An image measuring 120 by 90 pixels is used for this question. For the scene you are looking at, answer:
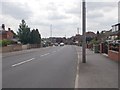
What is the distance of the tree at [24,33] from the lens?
Result: 81.1 metres

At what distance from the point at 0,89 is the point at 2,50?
3832cm

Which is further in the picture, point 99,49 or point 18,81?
point 99,49

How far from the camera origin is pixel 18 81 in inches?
497

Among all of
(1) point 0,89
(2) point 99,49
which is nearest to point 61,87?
(1) point 0,89

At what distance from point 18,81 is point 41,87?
1.79 metres

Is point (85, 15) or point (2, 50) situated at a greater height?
point (85, 15)

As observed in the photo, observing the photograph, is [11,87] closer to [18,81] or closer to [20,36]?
[18,81]

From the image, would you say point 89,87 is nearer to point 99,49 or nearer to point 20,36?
point 99,49

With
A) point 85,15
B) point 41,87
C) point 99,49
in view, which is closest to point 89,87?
point 41,87

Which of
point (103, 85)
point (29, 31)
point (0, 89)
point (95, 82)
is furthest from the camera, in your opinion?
point (29, 31)

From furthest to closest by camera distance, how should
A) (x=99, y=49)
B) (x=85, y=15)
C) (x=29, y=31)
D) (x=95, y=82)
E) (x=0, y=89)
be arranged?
(x=29, y=31) < (x=99, y=49) < (x=85, y=15) < (x=95, y=82) < (x=0, y=89)

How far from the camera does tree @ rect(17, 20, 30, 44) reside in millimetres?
81062

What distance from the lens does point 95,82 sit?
1252 cm

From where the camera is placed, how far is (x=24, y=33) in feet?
265
